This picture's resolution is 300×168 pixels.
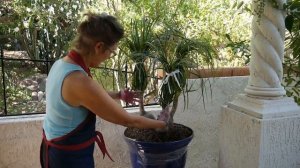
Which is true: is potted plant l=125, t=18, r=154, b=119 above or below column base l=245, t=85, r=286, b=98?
above

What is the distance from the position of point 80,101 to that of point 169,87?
65cm

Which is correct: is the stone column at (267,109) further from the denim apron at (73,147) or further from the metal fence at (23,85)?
the metal fence at (23,85)

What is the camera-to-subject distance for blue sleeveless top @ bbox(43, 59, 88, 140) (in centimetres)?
156

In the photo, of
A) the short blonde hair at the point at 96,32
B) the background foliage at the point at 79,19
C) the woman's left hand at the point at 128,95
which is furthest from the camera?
the background foliage at the point at 79,19

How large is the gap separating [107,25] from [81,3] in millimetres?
2498

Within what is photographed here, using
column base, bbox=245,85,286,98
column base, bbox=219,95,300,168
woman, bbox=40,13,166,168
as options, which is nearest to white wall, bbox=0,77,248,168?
column base, bbox=219,95,300,168

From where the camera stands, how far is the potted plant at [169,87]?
1993 millimetres

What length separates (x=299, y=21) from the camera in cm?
220

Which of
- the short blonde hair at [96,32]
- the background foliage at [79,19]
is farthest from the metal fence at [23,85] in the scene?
the short blonde hair at [96,32]

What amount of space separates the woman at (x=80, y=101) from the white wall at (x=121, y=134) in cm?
82

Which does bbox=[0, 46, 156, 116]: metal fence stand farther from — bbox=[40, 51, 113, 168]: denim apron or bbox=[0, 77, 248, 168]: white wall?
bbox=[40, 51, 113, 168]: denim apron

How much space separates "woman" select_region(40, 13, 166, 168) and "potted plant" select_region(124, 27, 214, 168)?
336 mm

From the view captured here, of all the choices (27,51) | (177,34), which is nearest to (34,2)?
(27,51)

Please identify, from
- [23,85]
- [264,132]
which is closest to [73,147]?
[264,132]
